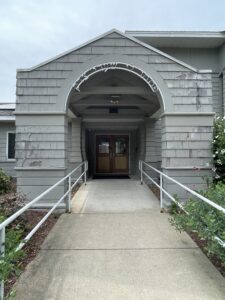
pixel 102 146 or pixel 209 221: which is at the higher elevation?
pixel 102 146

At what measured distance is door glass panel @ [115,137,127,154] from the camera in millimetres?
15484

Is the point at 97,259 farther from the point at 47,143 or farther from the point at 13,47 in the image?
the point at 13,47

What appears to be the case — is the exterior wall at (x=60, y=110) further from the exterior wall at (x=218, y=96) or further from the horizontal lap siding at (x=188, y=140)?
the exterior wall at (x=218, y=96)

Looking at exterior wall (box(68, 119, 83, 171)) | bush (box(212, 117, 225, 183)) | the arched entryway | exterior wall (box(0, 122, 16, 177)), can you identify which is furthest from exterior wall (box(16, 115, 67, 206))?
exterior wall (box(0, 122, 16, 177))

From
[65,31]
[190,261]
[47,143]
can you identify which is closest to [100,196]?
[47,143]

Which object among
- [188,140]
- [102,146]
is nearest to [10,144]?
[102,146]

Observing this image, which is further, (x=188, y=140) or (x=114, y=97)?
(x=114, y=97)

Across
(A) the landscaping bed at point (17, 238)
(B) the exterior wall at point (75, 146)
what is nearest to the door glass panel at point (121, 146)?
(B) the exterior wall at point (75, 146)

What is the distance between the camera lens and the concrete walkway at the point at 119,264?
136 inches

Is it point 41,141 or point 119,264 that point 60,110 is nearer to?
point 41,141

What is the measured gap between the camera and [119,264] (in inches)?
166

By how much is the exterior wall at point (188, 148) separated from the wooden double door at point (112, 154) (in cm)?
819

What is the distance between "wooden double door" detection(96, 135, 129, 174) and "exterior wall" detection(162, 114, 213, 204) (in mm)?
8194

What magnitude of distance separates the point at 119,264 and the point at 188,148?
12.5 feet
